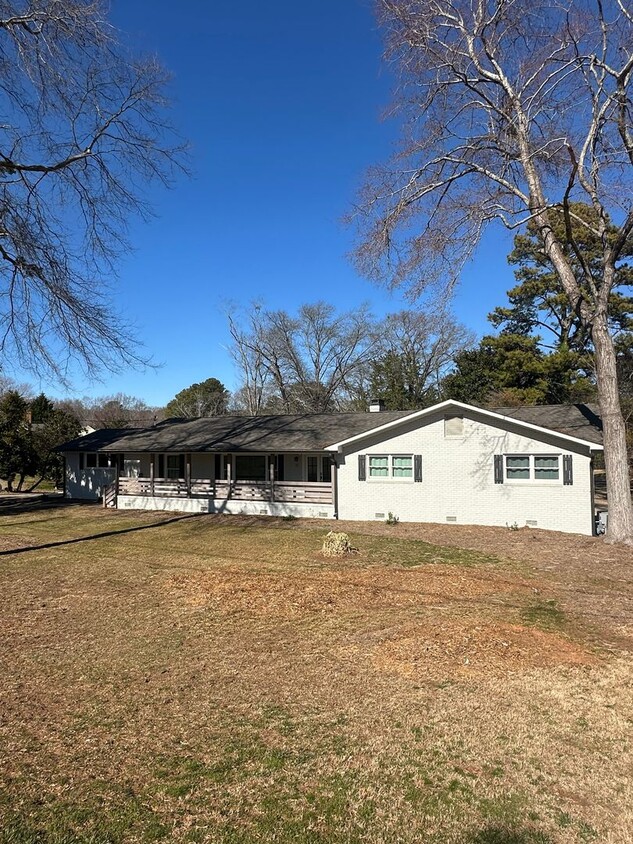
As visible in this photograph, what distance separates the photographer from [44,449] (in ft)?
93.9

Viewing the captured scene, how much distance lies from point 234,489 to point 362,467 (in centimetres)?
577

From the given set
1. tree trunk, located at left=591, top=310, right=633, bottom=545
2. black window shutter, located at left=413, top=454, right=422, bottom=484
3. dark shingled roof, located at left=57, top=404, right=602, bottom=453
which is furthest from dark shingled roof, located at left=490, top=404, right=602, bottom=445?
black window shutter, located at left=413, top=454, right=422, bottom=484

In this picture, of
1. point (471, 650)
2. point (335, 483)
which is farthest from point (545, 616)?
point (335, 483)

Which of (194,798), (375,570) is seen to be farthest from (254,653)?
(375,570)

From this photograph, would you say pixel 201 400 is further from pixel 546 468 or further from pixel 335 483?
pixel 546 468

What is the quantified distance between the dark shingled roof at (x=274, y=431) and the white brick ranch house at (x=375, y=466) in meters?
0.07

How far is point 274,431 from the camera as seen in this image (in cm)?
2195

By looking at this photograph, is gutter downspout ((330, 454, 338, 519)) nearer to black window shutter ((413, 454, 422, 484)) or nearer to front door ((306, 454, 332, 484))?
front door ((306, 454, 332, 484))

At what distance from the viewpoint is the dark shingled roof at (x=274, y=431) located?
17234mm

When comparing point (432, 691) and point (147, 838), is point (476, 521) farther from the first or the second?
point (147, 838)

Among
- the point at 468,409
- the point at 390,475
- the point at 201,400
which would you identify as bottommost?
the point at 390,475

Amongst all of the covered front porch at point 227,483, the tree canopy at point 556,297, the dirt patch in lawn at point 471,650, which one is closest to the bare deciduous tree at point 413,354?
the tree canopy at point 556,297

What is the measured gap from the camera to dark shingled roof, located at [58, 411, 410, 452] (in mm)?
20031

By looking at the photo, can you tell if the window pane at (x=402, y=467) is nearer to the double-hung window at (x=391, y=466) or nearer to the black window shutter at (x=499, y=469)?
the double-hung window at (x=391, y=466)
